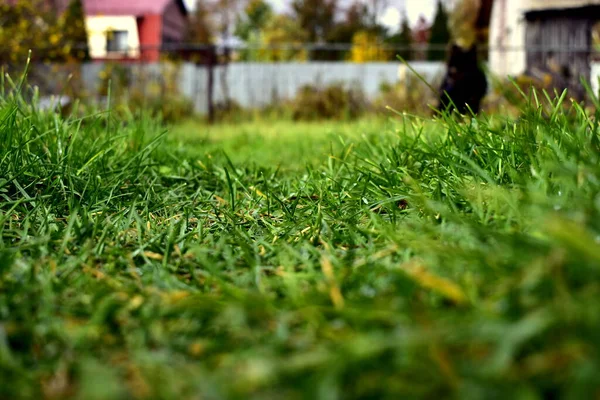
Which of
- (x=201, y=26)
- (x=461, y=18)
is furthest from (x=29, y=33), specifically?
(x=201, y=26)

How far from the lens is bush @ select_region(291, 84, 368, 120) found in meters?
11.7

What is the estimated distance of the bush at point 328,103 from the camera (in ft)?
38.4

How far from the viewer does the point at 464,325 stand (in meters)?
0.86

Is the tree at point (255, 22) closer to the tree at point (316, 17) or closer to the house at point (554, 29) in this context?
the tree at point (316, 17)

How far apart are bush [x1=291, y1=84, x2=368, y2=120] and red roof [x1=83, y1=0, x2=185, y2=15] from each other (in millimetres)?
19883

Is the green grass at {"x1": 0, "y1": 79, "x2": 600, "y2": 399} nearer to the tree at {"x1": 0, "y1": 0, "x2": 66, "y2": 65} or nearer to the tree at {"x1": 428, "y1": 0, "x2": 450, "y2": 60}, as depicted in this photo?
the tree at {"x1": 0, "y1": 0, "x2": 66, "y2": 65}

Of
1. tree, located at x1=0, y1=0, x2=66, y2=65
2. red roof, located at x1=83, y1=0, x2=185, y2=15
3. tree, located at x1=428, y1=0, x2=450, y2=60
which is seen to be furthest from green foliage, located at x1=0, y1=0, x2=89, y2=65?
tree, located at x1=428, y1=0, x2=450, y2=60

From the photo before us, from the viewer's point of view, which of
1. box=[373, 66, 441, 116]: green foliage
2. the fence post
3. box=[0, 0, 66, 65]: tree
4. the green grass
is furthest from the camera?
the fence post

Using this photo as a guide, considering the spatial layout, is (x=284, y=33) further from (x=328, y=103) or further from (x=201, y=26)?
(x=328, y=103)

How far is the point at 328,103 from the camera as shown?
1174 cm

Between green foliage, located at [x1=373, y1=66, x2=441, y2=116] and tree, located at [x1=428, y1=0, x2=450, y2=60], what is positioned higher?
tree, located at [x1=428, y1=0, x2=450, y2=60]

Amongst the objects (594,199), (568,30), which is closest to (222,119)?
(568,30)

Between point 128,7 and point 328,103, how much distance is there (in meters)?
20.9

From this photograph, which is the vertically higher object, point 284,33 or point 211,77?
point 284,33
